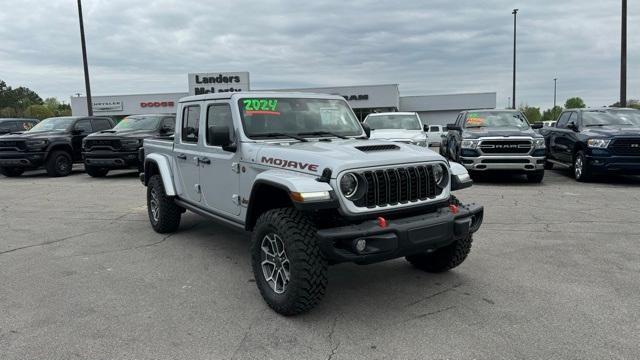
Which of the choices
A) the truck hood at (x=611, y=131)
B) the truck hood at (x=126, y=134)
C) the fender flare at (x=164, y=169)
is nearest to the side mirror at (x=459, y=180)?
the fender flare at (x=164, y=169)

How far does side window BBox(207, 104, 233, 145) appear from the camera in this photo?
16.9 ft

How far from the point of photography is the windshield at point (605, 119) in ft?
39.3

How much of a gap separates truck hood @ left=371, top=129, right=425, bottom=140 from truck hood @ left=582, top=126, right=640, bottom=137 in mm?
3925

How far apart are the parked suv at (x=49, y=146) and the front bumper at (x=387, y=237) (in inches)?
521

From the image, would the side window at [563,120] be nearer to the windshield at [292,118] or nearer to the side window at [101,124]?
the windshield at [292,118]

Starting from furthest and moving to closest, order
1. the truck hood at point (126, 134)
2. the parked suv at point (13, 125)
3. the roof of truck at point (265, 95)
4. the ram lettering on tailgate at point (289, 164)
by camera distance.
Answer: the parked suv at point (13, 125) → the truck hood at point (126, 134) → the roof of truck at point (265, 95) → the ram lettering on tailgate at point (289, 164)

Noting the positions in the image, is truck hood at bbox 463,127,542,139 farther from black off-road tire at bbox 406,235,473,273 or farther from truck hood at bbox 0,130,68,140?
truck hood at bbox 0,130,68,140

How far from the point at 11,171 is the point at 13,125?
4.85 m

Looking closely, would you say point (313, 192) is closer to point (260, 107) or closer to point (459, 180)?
point (459, 180)

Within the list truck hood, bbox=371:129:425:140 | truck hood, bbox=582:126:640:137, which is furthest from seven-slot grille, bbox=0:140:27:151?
truck hood, bbox=582:126:640:137

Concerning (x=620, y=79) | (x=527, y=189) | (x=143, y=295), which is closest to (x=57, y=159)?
(x=143, y=295)

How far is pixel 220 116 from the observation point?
5.36 m

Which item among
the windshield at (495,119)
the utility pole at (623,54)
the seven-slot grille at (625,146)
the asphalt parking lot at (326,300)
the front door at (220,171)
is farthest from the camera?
the utility pole at (623,54)

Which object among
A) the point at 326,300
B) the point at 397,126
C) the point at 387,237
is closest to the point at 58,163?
the point at 397,126
